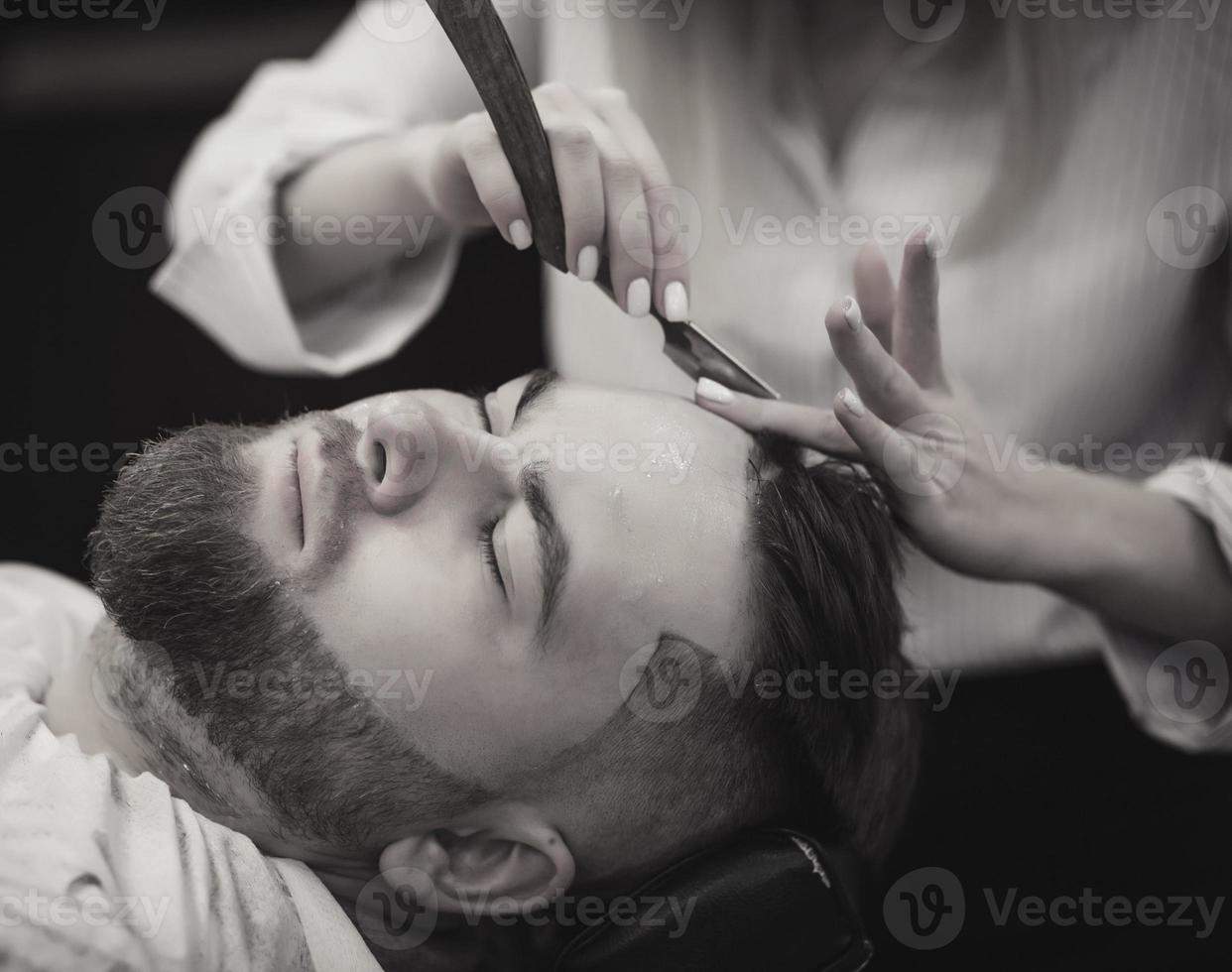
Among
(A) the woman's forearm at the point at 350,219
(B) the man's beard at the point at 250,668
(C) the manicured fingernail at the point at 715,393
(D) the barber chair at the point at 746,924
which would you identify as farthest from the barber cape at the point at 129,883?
(A) the woman's forearm at the point at 350,219

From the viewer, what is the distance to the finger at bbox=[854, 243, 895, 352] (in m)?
0.92

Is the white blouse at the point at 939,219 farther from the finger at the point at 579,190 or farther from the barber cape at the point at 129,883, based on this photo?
the barber cape at the point at 129,883

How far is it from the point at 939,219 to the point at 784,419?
450 mm

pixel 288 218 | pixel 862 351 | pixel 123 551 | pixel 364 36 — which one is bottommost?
pixel 123 551

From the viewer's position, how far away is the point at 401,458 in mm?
822

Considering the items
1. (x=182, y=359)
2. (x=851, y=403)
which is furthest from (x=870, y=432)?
(x=182, y=359)

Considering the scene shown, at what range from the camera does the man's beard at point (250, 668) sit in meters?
0.81

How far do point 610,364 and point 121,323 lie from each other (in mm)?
966

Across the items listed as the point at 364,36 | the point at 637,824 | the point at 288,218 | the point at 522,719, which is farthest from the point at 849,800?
the point at 364,36

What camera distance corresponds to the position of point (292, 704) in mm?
817

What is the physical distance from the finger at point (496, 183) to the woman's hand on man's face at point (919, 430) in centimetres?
21

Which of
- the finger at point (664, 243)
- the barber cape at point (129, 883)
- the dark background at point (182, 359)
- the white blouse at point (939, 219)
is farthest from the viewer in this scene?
the dark background at point (182, 359)

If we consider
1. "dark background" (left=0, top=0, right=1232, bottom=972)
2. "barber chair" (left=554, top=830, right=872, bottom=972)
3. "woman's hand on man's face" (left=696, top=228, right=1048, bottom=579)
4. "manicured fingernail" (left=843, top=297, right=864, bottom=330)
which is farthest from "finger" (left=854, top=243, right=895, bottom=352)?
"dark background" (left=0, top=0, right=1232, bottom=972)

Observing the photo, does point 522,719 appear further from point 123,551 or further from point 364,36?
point 364,36
